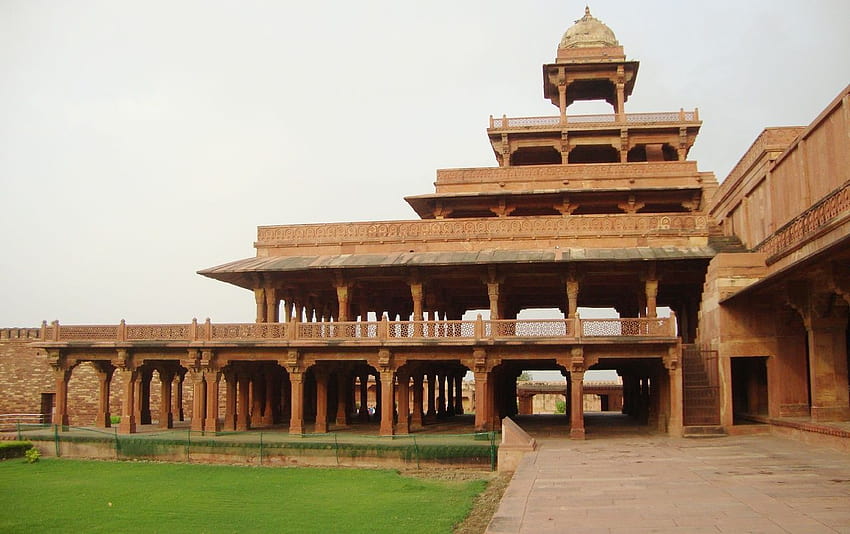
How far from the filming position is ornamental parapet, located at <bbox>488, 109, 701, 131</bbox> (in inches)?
1371

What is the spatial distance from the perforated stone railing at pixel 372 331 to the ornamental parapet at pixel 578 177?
28.8 ft

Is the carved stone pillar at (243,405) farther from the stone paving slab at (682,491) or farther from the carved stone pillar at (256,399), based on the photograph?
the stone paving slab at (682,491)

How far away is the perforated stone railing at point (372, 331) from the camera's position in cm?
2406

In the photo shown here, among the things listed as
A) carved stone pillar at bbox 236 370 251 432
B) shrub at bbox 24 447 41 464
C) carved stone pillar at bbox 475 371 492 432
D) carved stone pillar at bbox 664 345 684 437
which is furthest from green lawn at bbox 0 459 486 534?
carved stone pillar at bbox 664 345 684 437

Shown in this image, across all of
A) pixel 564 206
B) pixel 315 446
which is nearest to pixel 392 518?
pixel 315 446

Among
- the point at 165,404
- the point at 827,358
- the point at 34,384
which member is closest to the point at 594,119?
the point at 827,358

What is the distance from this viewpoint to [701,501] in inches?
480

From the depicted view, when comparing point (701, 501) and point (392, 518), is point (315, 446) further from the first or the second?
point (701, 501)

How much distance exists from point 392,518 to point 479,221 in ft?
48.2

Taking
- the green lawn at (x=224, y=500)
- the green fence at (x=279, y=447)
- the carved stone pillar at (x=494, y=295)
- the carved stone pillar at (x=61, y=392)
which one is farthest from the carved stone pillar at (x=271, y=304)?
the carved stone pillar at (x=61, y=392)

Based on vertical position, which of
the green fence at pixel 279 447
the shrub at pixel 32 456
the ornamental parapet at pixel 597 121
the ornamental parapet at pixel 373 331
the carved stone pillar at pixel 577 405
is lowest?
the shrub at pixel 32 456

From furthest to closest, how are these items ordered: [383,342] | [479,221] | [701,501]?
1. [479,221]
2. [383,342]
3. [701,501]

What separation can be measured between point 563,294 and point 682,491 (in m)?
18.3

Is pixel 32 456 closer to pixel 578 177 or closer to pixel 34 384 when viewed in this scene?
pixel 34 384
